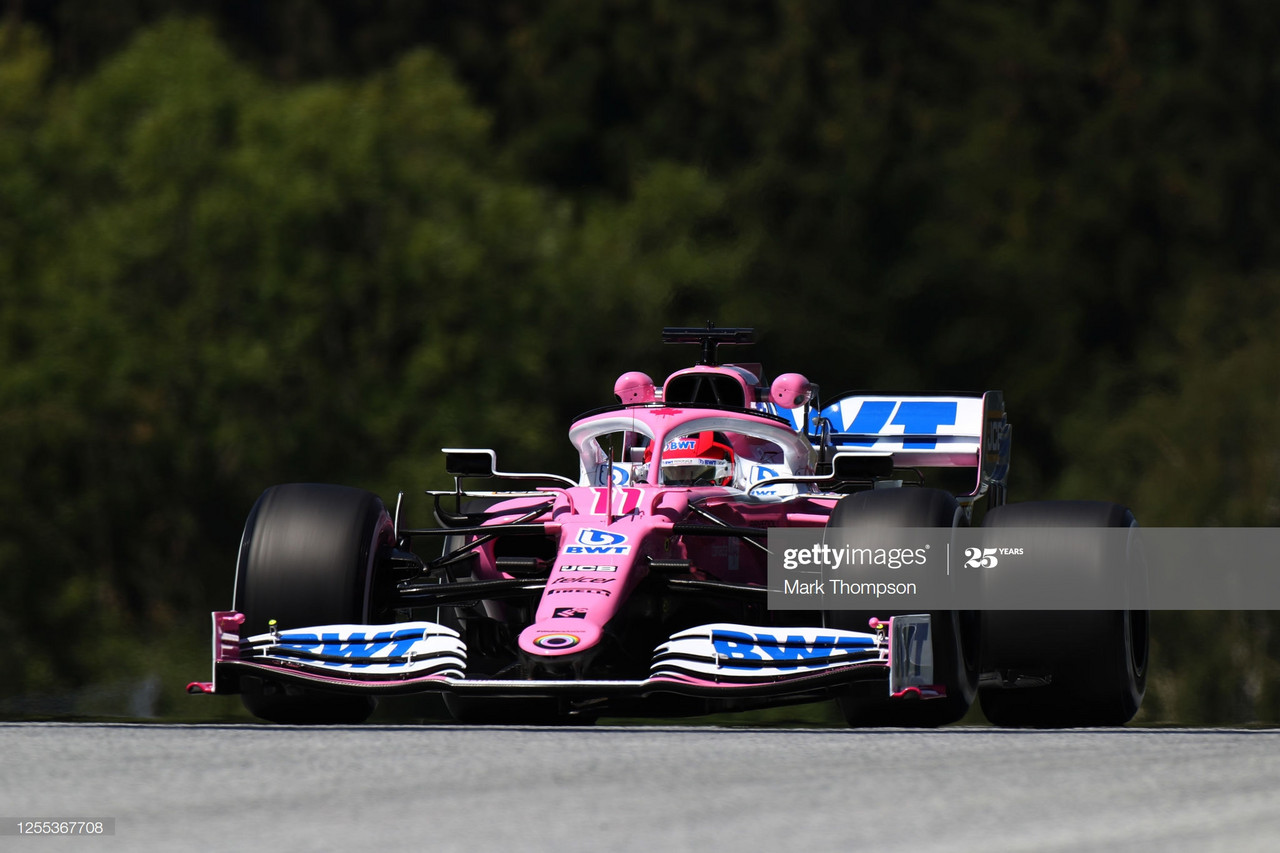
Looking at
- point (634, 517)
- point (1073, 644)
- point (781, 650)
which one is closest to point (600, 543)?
point (634, 517)

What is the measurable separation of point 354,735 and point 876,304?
3198cm

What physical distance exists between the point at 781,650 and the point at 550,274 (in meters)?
23.7

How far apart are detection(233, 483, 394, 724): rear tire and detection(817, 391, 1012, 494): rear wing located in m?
3.54

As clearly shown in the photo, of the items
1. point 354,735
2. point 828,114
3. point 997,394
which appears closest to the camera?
point 354,735

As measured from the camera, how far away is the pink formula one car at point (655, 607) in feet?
34.8

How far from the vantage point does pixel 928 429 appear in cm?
1462

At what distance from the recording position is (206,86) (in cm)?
3425

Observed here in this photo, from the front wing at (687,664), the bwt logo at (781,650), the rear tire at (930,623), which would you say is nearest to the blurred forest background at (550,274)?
the front wing at (687,664)

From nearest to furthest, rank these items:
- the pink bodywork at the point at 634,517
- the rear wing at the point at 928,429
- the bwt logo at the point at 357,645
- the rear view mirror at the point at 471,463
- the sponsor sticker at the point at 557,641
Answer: the sponsor sticker at the point at 557,641, the bwt logo at the point at 357,645, the pink bodywork at the point at 634,517, the rear view mirror at the point at 471,463, the rear wing at the point at 928,429

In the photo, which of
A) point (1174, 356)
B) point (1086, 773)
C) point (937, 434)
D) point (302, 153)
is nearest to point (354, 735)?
point (1086, 773)

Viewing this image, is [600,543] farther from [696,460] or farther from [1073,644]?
[1073,644]

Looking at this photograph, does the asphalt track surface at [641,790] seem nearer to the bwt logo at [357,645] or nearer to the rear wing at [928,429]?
the bwt logo at [357,645]

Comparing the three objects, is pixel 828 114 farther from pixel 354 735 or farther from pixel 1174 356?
pixel 354 735

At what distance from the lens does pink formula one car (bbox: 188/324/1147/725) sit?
10.6 meters
